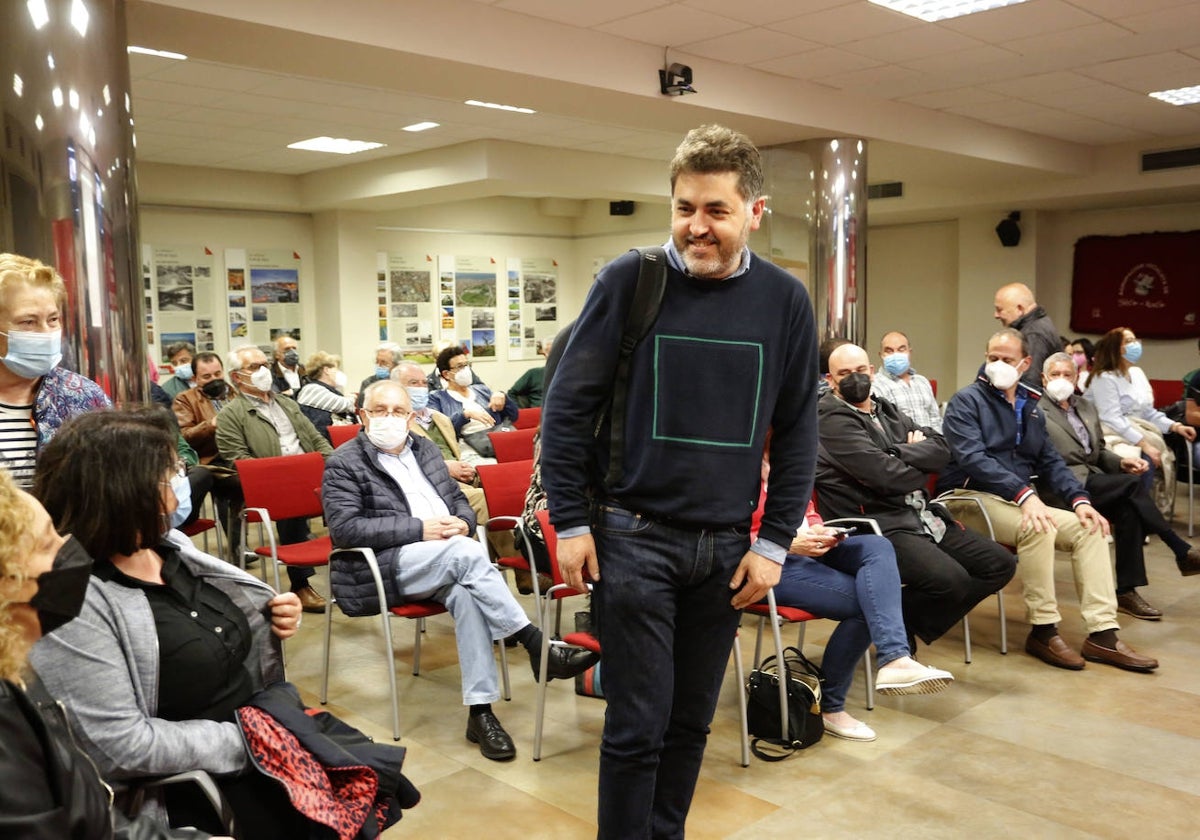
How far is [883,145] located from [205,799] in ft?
23.6

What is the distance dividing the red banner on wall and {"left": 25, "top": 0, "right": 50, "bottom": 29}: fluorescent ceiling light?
10355 mm

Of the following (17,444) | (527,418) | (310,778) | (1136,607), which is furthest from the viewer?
(527,418)

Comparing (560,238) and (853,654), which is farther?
(560,238)

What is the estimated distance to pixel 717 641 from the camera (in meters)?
2.05

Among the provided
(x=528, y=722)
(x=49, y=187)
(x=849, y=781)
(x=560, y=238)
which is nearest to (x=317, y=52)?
(x=49, y=187)

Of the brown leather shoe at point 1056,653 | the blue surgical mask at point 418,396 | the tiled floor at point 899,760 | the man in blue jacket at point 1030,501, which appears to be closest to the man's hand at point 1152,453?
the man in blue jacket at point 1030,501

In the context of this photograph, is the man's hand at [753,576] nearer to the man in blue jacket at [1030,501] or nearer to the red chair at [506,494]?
the red chair at [506,494]

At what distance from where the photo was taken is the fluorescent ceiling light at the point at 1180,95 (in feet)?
23.4

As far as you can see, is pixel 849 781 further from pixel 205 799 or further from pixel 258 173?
pixel 258 173

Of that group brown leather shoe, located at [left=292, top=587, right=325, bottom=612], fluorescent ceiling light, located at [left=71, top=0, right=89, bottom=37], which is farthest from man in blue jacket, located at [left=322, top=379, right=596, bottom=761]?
fluorescent ceiling light, located at [left=71, top=0, right=89, bottom=37]

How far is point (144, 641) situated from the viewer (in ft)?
5.79

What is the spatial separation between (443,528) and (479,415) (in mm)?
2624

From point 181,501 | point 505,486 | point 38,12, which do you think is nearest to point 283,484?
point 505,486

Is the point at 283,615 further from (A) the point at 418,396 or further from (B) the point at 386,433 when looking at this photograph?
(A) the point at 418,396
